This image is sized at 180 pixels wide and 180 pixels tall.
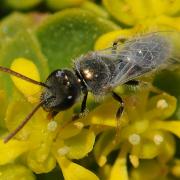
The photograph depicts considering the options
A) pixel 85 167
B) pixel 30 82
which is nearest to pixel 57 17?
pixel 30 82

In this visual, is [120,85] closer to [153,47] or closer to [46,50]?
[153,47]

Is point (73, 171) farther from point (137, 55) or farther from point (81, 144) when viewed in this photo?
point (137, 55)

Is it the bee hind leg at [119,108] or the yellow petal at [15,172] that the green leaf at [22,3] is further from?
the yellow petal at [15,172]

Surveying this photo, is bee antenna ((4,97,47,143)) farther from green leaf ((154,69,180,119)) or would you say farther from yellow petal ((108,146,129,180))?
green leaf ((154,69,180,119))

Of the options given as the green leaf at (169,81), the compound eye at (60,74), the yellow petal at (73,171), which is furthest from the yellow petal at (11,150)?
the green leaf at (169,81)

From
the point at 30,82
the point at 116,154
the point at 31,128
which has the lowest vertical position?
the point at 116,154

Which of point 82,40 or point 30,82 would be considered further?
point 82,40

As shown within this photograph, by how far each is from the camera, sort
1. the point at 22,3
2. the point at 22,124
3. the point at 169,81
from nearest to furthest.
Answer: the point at 22,124 → the point at 169,81 → the point at 22,3

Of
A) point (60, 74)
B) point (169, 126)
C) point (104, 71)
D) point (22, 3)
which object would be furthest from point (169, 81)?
point (22, 3)
